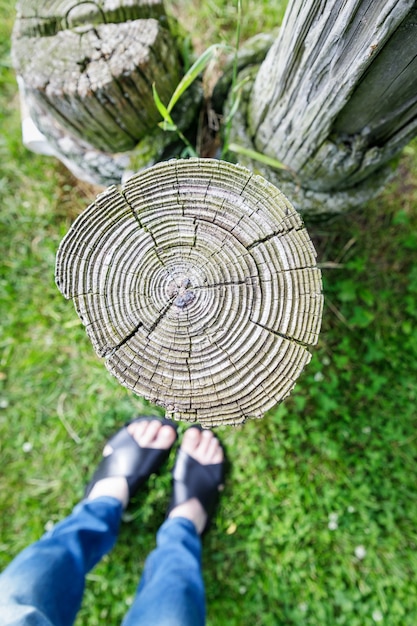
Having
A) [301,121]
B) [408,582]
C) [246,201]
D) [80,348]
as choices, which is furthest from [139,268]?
[408,582]

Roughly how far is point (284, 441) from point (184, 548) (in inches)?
33.6

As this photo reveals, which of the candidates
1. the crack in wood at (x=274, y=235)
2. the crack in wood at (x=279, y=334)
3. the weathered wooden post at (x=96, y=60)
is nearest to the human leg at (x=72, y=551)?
the crack in wood at (x=279, y=334)

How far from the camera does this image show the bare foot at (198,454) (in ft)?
8.99

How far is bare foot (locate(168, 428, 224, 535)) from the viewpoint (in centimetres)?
274

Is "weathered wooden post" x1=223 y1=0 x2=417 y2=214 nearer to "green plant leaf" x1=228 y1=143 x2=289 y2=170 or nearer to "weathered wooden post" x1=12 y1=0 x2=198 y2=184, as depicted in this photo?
"green plant leaf" x1=228 y1=143 x2=289 y2=170

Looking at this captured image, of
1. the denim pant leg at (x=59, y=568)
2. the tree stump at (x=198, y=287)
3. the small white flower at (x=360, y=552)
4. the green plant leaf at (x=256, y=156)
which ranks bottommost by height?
the denim pant leg at (x=59, y=568)

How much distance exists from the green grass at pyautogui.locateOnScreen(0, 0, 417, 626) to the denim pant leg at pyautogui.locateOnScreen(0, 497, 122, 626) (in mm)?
301

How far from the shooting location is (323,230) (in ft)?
8.96

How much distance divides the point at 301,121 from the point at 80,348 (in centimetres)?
195

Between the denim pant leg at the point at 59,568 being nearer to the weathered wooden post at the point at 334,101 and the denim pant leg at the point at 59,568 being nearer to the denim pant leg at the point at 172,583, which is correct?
the denim pant leg at the point at 172,583

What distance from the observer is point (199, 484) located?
2805mm

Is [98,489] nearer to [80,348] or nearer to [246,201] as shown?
[80,348]

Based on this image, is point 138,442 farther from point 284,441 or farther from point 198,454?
point 284,441

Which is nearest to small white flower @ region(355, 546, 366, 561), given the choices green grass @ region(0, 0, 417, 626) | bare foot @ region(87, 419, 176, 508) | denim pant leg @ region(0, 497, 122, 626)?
green grass @ region(0, 0, 417, 626)
